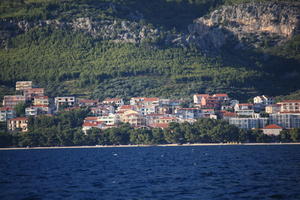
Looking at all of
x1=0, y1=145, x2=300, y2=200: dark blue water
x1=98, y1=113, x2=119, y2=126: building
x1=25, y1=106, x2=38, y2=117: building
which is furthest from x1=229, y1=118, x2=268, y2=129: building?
x1=0, y1=145, x2=300, y2=200: dark blue water

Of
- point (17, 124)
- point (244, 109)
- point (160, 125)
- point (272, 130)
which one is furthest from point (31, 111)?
point (272, 130)

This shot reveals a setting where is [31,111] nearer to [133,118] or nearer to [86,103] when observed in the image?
[86,103]

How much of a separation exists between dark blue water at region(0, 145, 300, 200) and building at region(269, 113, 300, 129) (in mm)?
73855

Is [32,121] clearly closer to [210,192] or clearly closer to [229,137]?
[229,137]

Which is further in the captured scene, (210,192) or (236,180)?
(236,180)

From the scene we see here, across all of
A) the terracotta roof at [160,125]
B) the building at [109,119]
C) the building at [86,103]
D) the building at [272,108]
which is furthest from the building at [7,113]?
the building at [272,108]

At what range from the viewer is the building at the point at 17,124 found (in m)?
181

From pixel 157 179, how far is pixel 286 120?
350 feet

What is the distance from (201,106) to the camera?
639 feet

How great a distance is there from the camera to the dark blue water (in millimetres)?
61688

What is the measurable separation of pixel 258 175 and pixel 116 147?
3334 inches

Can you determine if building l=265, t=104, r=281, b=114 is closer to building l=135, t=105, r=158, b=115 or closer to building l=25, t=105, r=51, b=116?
building l=135, t=105, r=158, b=115

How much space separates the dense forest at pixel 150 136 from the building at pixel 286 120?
15.9 metres

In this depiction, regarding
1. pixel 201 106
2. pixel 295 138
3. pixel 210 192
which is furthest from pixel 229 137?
pixel 210 192
